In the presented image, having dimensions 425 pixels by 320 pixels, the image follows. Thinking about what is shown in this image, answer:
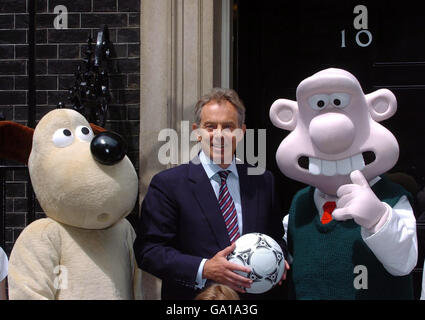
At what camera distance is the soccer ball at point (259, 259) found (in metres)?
3.28

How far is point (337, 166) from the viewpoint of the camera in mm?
3516

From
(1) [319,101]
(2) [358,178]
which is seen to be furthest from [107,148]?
(2) [358,178]

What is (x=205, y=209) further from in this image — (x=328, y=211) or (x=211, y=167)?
(x=328, y=211)

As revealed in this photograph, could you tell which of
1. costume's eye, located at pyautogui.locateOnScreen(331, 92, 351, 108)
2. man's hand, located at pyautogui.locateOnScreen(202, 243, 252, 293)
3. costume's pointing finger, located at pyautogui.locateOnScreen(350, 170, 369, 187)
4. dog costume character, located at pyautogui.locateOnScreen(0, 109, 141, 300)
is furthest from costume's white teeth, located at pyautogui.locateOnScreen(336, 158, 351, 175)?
dog costume character, located at pyautogui.locateOnScreen(0, 109, 141, 300)

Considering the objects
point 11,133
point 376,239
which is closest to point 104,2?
point 11,133

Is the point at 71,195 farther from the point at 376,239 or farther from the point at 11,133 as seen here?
the point at 376,239

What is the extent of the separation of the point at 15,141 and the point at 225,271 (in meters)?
1.34

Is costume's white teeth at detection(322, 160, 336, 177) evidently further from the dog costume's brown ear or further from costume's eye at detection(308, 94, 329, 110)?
the dog costume's brown ear

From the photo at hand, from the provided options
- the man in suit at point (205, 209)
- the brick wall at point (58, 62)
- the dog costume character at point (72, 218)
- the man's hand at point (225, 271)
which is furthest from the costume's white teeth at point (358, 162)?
the brick wall at point (58, 62)

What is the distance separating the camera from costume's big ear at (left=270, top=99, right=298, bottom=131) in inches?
146

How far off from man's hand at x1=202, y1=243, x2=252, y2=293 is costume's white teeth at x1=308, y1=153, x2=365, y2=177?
59 centimetres

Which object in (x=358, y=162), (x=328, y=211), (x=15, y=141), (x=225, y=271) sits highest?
(x=15, y=141)
